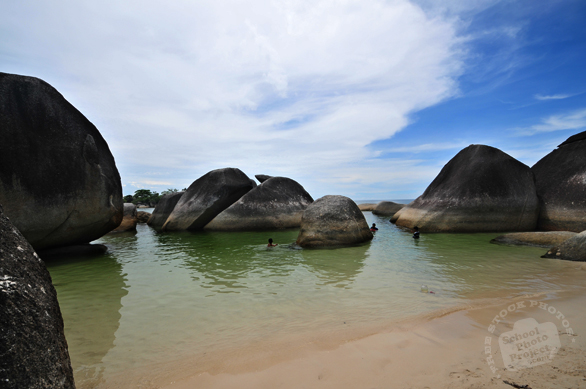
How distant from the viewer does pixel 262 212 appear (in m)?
17.5

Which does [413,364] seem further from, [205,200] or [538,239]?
[205,200]

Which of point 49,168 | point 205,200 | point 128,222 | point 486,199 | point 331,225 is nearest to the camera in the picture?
point 49,168

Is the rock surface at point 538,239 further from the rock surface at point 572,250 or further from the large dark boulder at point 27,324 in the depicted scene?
the large dark boulder at point 27,324

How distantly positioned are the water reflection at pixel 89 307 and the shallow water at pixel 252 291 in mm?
19

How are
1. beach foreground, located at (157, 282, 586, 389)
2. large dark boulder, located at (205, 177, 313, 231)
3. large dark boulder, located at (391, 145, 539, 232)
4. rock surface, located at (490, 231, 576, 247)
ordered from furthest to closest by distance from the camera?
large dark boulder, located at (205, 177, 313, 231)
large dark boulder, located at (391, 145, 539, 232)
rock surface, located at (490, 231, 576, 247)
beach foreground, located at (157, 282, 586, 389)

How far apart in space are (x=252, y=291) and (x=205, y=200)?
1315cm

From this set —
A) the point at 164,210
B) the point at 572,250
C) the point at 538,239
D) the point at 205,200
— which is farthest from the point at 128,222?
the point at 572,250

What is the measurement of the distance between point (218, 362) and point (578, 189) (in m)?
16.5

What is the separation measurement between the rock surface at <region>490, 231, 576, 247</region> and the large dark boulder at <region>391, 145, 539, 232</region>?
11.1 feet

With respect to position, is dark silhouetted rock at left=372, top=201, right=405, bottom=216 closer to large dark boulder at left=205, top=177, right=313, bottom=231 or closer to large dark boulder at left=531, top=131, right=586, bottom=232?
large dark boulder at left=205, top=177, right=313, bottom=231

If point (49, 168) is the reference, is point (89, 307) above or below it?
below

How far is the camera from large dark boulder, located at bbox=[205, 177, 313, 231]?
1723cm

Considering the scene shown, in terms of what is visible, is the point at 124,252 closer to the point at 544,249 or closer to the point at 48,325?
the point at 48,325

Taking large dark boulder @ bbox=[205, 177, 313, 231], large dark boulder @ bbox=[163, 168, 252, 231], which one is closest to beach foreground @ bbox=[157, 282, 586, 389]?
large dark boulder @ bbox=[205, 177, 313, 231]
